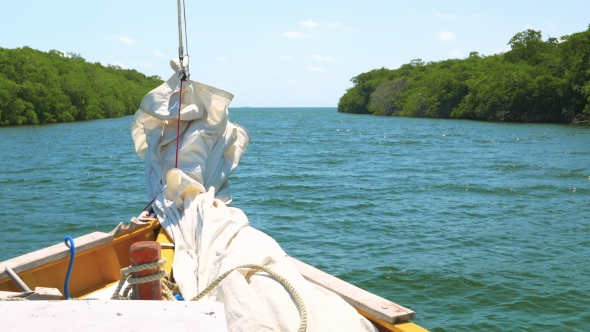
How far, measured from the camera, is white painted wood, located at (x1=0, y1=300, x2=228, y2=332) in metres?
1.90

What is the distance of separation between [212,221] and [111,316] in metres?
2.32

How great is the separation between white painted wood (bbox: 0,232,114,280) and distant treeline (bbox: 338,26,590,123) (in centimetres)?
4430

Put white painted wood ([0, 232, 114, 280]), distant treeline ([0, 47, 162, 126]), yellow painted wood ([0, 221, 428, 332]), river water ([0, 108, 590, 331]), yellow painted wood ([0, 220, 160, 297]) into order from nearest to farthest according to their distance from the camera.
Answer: white painted wood ([0, 232, 114, 280])
yellow painted wood ([0, 221, 428, 332])
yellow painted wood ([0, 220, 160, 297])
river water ([0, 108, 590, 331])
distant treeline ([0, 47, 162, 126])

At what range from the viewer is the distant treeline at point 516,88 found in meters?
46.3

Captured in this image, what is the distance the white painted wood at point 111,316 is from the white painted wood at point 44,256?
1909mm

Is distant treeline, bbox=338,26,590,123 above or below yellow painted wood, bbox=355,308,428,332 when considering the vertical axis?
above

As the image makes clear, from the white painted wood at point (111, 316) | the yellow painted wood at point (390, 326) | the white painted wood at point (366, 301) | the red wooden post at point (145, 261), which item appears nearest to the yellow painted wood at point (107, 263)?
the white painted wood at point (366, 301)

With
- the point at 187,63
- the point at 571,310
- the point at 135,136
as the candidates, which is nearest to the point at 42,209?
the point at 135,136

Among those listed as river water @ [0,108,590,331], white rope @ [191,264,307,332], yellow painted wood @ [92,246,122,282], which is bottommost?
river water @ [0,108,590,331]

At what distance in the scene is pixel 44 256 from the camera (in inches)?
157

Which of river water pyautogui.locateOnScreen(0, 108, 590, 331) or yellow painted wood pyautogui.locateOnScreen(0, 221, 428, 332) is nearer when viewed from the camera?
yellow painted wood pyautogui.locateOnScreen(0, 221, 428, 332)

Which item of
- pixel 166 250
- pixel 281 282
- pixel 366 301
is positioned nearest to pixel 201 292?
pixel 281 282

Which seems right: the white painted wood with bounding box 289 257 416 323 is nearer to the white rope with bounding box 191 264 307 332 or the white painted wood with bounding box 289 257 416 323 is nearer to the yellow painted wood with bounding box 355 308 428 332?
the yellow painted wood with bounding box 355 308 428 332

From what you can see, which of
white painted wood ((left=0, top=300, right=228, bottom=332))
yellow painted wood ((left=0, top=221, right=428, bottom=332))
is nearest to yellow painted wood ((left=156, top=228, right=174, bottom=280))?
yellow painted wood ((left=0, top=221, right=428, bottom=332))
